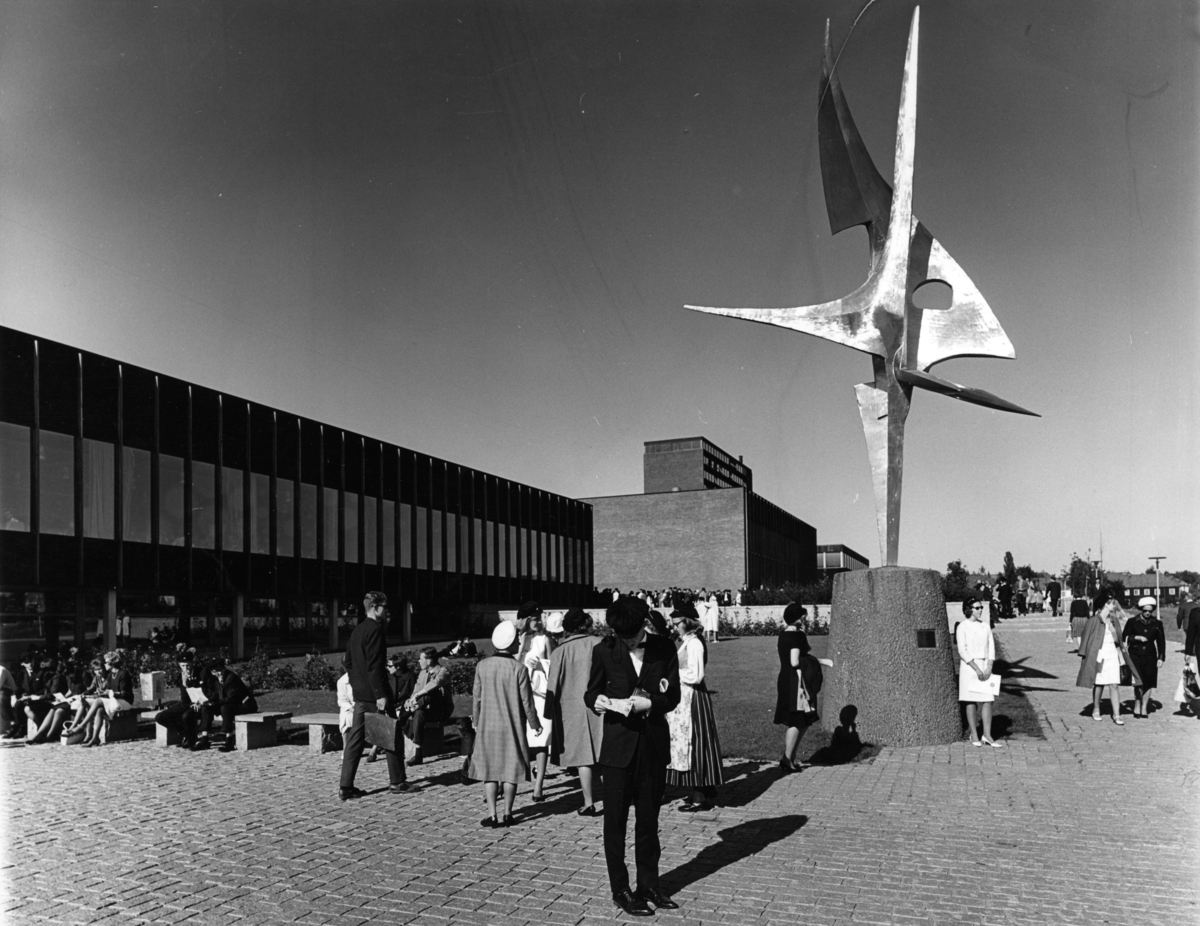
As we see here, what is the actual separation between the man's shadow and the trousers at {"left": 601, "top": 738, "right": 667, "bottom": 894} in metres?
0.55

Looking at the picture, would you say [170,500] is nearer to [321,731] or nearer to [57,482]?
[57,482]

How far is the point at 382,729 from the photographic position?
9242 millimetres

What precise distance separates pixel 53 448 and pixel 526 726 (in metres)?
21.3

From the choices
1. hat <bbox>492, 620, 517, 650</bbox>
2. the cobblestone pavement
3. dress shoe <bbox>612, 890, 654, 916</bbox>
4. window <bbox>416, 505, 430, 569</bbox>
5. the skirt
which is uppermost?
window <bbox>416, 505, 430, 569</bbox>

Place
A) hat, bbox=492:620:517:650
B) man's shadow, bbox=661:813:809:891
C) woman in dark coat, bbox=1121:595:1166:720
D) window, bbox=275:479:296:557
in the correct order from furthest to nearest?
1. window, bbox=275:479:296:557
2. woman in dark coat, bbox=1121:595:1166:720
3. hat, bbox=492:620:517:650
4. man's shadow, bbox=661:813:809:891

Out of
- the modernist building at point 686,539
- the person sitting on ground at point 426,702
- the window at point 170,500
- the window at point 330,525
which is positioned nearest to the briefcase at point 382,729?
the person sitting on ground at point 426,702

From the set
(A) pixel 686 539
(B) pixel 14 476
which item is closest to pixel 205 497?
(B) pixel 14 476

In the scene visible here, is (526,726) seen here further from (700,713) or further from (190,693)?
(190,693)

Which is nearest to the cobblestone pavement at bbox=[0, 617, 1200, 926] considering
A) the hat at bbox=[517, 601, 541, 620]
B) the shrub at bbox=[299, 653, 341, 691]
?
the hat at bbox=[517, 601, 541, 620]

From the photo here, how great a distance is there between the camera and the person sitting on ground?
11.5m

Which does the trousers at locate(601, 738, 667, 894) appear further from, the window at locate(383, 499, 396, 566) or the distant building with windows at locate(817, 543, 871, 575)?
the distant building with windows at locate(817, 543, 871, 575)

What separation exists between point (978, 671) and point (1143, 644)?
3876 mm

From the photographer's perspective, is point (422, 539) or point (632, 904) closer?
point (632, 904)

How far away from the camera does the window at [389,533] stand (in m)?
39.5
